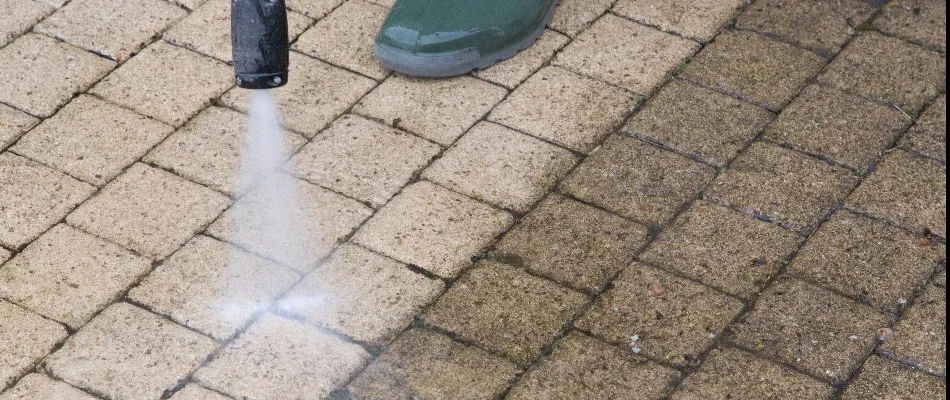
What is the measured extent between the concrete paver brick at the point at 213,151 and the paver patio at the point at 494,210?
1cm

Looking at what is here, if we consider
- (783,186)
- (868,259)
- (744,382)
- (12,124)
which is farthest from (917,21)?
(12,124)

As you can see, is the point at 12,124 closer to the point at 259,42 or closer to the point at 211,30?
the point at 211,30

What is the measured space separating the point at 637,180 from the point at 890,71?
3.98 ft

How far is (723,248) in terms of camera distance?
394 centimetres

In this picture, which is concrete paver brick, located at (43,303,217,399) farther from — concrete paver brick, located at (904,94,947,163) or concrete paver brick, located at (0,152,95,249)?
concrete paver brick, located at (904,94,947,163)

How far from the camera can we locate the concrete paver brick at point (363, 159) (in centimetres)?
413

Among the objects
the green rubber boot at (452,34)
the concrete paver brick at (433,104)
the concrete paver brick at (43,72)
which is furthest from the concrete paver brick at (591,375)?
the concrete paver brick at (43,72)

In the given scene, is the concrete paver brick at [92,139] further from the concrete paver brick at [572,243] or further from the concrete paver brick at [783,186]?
the concrete paver brick at [783,186]

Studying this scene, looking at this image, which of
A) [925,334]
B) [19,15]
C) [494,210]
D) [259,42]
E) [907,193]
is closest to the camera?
[259,42]

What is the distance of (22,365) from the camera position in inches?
137

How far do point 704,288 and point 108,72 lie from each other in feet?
7.32

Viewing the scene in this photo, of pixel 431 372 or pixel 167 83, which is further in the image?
pixel 167 83

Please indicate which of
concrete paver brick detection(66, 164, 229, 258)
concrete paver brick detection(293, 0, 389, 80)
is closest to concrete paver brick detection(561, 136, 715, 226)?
concrete paver brick detection(293, 0, 389, 80)

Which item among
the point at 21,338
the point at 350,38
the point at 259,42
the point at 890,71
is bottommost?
the point at 21,338
